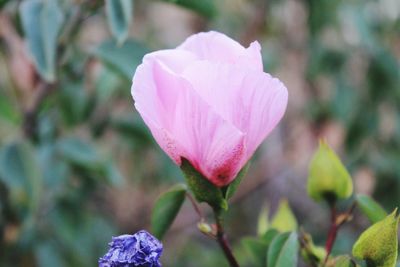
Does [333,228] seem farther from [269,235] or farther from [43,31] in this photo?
[43,31]

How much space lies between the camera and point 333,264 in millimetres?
651

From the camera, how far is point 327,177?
2.28ft

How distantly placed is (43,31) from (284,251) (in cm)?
44

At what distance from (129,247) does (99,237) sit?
1079mm

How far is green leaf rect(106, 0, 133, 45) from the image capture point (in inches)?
33.3

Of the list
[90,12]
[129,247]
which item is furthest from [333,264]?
[90,12]

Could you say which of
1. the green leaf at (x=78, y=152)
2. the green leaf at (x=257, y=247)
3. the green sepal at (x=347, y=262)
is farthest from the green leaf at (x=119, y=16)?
the green leaf at (x=78, y=152)

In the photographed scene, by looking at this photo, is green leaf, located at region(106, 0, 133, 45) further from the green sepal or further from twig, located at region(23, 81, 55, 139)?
the green sepal

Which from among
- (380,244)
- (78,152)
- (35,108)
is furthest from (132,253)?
(78,152)

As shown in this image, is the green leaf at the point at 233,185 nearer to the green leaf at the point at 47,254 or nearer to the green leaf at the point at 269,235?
the green leaf at the point at 269,235

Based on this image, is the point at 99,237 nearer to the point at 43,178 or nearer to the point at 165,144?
the point at 43,178

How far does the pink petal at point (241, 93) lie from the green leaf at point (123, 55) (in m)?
0.46

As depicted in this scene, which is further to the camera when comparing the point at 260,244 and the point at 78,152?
the point at 78,152

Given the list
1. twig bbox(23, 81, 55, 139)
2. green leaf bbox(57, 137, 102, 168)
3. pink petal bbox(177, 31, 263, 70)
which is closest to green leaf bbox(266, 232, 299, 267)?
pink petal bbox(177, 31, 263, 70)
